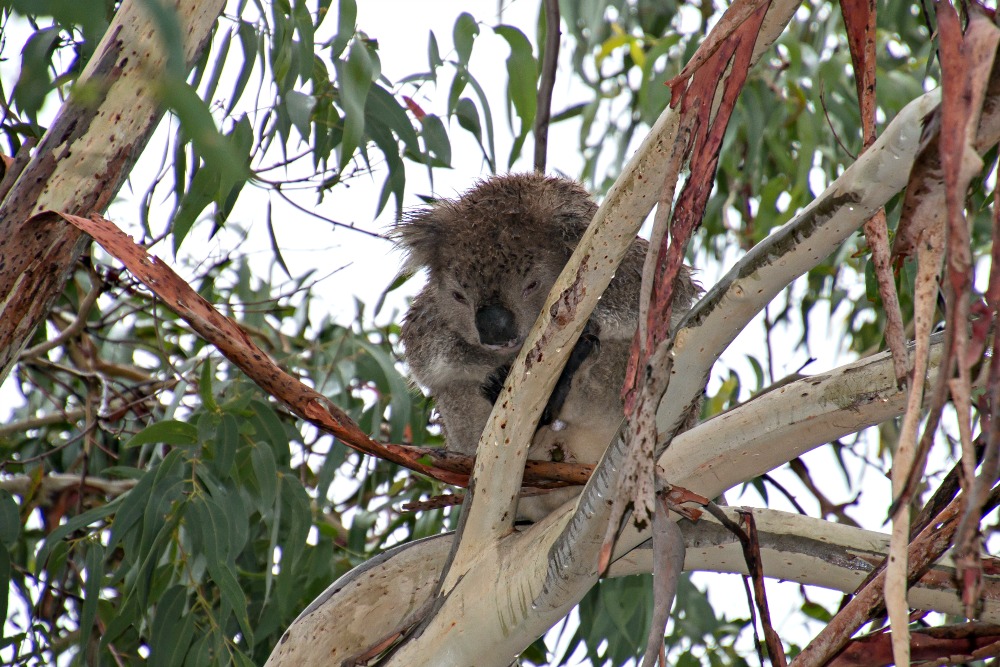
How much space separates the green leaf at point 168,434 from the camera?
6.52ft

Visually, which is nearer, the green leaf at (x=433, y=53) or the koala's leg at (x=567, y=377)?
the koala's leg at (x=567, y=377)

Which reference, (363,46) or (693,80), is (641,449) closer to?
(693,80)

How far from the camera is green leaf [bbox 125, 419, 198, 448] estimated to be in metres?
1.99

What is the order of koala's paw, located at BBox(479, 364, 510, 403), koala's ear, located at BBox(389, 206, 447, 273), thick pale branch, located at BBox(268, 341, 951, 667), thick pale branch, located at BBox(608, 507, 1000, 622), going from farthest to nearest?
koala's ear, located at BBox(389, 206, 447, 273), koala's paw, located at BBox(479, 364, 510, 403), thick pale branch, located at BBox(608, 507, 1000, 622), thick pale branch, located at BBox(268, 341, 951, 667)

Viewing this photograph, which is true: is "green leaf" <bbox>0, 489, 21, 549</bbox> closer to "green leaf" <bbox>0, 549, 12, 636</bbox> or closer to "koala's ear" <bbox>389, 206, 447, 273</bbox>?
"green leaf" <bbox>0, 549, 12, 636</bbox>

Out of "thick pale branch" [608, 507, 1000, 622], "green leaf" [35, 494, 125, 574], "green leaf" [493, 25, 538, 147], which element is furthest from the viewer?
"green leaf" [493, 25, 538, 147]

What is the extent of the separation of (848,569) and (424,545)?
2.32ft

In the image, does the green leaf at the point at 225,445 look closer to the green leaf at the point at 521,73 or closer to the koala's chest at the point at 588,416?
the koala's chest at the point at 588,416

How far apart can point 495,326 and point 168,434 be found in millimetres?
702

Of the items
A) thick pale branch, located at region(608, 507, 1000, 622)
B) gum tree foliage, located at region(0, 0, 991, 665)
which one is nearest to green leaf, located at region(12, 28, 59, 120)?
gum tree foliage, located at region(0, 0, 991, 665)

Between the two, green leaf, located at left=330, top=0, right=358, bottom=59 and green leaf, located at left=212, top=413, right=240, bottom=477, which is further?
green leaf, located at left=212, top=413, right=240, bottom=477

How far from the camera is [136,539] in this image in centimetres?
225

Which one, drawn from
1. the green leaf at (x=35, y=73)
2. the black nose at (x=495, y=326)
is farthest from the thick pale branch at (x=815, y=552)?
the green leaf at (x=35, y=73)

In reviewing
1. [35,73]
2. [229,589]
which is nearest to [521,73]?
[35,73]
